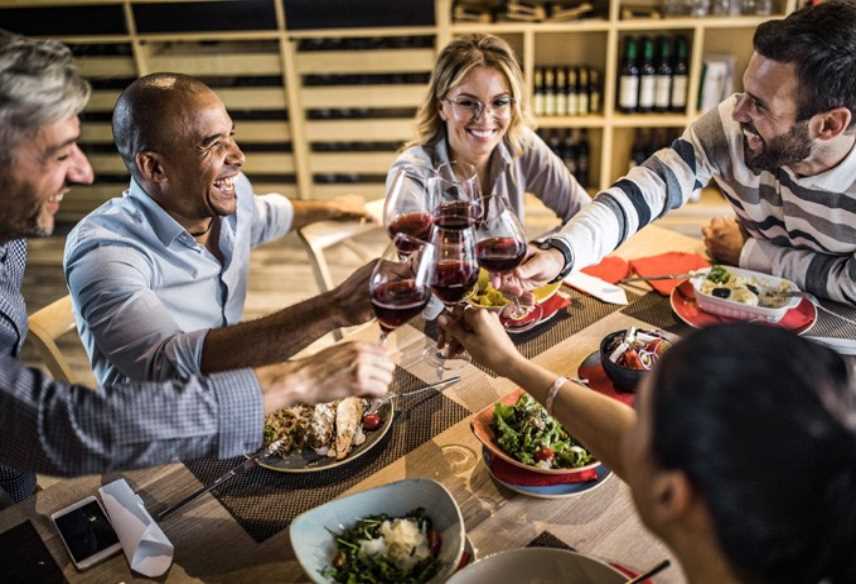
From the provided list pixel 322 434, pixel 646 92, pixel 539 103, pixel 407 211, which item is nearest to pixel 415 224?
pixel 407 211

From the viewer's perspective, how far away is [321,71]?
4219 mm

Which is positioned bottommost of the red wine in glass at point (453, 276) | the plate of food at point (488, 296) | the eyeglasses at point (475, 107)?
the plate of food at point (488, 296)

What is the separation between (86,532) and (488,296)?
3.20 feet

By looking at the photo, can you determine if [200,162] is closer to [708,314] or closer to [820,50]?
[708,314]

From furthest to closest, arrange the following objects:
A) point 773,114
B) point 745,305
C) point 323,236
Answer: point 323,236 → point 773,114 → point 745,305

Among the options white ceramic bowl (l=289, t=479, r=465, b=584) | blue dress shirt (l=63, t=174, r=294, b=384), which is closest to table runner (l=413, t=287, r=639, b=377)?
white ceramic bowl (l=289, t=479, r=465, b=584)

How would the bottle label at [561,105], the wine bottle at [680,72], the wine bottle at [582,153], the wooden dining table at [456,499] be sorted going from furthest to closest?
the wine bottle at [582,153] → the bottle label at [561,105] → the wine bottle at [680,72] → the wooden dining table at [456,499]

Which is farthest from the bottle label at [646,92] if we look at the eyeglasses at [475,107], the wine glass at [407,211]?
the wine glass at [407,211]

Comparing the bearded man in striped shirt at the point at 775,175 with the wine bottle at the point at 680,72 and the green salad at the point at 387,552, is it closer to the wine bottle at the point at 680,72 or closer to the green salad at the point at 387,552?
the green salad at the point at 387,552

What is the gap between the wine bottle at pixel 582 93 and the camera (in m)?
3.93

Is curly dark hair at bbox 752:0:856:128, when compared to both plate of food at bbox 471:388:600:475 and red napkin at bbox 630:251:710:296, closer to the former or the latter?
red napkin at bbox 630:251:710:296

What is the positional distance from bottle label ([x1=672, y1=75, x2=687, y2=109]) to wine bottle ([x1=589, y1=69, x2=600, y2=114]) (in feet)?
1.35

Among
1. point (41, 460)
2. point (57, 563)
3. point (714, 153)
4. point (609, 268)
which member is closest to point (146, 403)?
point (41, 460)

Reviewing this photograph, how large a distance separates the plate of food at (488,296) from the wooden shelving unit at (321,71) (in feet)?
7.91
